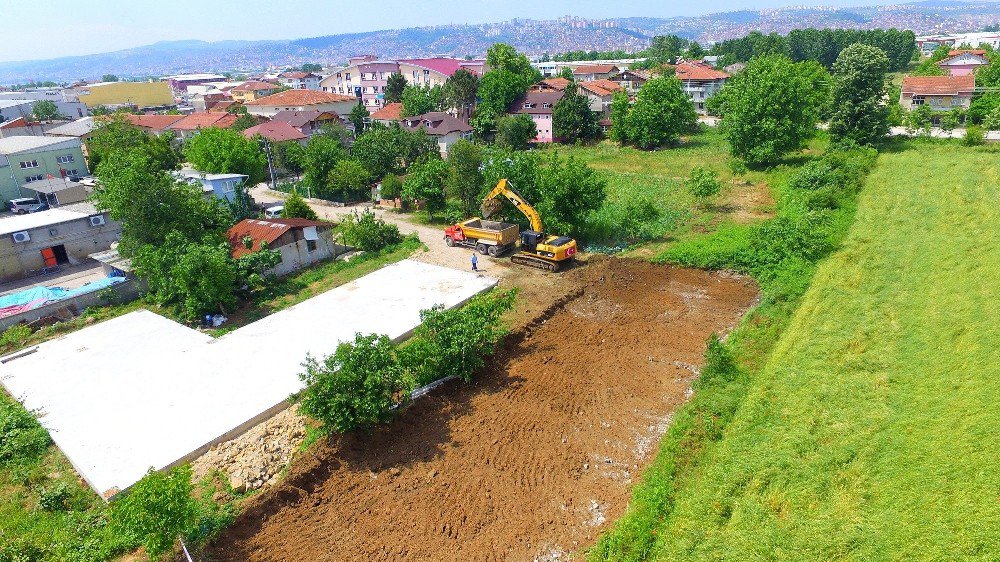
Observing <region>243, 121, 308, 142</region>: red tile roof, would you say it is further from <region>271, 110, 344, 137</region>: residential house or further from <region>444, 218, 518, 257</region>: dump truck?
<region>444, 218, 518, 257</region>: dump truck

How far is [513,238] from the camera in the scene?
77.6 feet

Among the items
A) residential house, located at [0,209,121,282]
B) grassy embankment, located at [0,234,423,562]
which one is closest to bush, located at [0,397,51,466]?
grassy embankment, located at [0,234,423,562]

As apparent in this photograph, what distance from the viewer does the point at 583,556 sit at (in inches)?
382

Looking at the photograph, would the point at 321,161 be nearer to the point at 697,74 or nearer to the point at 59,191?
the point at 59,191

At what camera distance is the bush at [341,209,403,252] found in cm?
2442

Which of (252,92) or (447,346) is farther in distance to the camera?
(252,92)

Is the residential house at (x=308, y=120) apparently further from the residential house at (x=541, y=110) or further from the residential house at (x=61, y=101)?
the residential house at (x=61, y=101)

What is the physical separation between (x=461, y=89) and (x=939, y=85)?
41.3 metres

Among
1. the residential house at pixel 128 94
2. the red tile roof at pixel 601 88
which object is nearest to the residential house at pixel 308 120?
the red tile roof at pixel 601 88

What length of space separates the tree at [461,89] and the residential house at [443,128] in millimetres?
7479

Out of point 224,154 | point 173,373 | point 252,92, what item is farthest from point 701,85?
point 252,92

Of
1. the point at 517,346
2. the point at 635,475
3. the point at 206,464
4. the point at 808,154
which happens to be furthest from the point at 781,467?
the point at 808,154

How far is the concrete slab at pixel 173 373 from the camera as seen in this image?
1249 cm

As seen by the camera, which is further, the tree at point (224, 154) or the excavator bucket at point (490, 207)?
the tree at point (224, 154)
